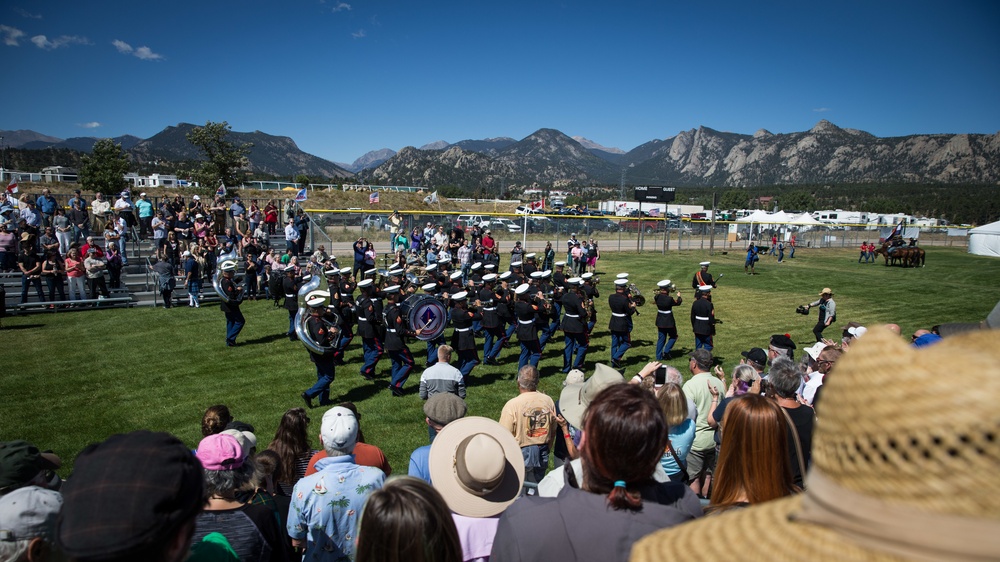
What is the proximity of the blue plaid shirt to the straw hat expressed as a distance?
11.0 ft

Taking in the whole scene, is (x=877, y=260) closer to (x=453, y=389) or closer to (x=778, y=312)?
(x=778, y=312)

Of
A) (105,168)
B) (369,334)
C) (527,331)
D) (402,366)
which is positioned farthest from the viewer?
(105,168)

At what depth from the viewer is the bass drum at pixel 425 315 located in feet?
37.7

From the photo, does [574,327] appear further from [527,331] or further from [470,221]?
[470,221]

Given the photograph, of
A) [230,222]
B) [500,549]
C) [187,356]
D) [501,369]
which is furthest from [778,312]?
[230,222]

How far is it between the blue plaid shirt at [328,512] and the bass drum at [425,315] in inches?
297

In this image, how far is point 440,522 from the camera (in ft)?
7.89

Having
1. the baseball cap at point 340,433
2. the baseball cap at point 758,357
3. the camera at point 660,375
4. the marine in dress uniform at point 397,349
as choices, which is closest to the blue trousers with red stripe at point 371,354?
the marine in dress uniform at point 397,349

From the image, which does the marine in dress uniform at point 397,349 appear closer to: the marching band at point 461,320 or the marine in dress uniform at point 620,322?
the marching band at point 461,320

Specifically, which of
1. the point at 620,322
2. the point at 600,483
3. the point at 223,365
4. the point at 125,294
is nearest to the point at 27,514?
the point at 600,483

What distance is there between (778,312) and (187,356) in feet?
60.1

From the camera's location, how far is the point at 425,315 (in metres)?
11.7

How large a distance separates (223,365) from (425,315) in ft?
15.2

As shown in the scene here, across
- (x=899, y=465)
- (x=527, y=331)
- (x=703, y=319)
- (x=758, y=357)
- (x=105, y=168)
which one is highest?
(x=105, y=168)
